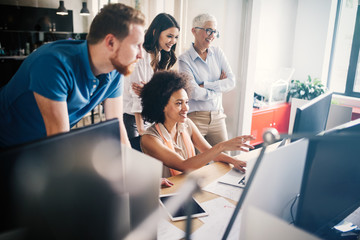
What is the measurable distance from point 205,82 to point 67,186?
2.07 m

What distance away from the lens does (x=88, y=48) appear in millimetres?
1154

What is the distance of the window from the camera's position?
13.6 ft

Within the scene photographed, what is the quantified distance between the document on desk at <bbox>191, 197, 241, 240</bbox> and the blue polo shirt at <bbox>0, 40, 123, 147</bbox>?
0.71 meters

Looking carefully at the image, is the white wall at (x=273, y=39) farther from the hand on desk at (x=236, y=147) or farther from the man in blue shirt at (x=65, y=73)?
the man in blue shirt at (x=65, y=73)

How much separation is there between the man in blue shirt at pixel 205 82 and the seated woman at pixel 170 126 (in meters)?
0.65

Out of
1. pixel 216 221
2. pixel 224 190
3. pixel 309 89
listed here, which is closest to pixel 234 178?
pixel 224 190

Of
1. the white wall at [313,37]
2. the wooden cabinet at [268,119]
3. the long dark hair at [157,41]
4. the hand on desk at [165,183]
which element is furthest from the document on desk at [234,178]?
the white wall at [313,37]

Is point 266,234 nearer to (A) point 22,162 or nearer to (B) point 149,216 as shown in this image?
(B) point 149,216

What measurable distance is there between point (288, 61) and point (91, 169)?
4803 mm

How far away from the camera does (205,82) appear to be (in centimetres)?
248

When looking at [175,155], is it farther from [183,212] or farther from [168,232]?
[168,232]

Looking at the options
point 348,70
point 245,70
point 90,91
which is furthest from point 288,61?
point 90,91

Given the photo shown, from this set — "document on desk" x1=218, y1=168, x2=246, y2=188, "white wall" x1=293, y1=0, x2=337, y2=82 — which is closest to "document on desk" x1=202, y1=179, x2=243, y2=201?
"document on desk" x1=218, y1=168, x2=246, y2=188

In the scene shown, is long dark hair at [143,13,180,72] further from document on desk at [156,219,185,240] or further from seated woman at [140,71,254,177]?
document on desk at [156,219,185,240]
